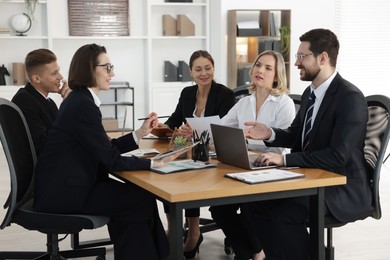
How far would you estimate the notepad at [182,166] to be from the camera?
2.74m

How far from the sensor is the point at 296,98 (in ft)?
13.0

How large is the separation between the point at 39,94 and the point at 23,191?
734 mm

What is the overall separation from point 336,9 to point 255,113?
6008 millimetres

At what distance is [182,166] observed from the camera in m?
2.84

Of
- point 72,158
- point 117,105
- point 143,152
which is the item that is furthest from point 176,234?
point 117,105

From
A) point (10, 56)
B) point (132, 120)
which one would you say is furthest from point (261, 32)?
point (10, 56)

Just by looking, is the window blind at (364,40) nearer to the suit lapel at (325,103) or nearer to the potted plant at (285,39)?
the potted plant at (285,39)

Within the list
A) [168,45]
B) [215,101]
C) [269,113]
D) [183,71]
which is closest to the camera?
[269,113]

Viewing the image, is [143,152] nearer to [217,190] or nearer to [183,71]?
[217,190]

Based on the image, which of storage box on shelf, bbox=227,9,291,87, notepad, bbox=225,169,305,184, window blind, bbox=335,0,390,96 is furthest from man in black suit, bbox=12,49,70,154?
window blind, bbox=335,0,390,96

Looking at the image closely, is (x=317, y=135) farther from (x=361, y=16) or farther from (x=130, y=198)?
(x=361, y=16)

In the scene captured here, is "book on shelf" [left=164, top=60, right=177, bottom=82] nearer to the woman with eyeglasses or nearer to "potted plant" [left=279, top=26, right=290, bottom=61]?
"potted plant" [left=279, top=26, right=290, bottom=61]

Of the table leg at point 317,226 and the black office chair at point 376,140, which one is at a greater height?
the black office chair at point 376,140

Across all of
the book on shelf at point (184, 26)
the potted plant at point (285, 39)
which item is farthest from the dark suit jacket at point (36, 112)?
the potted plant at point (285, 39)
